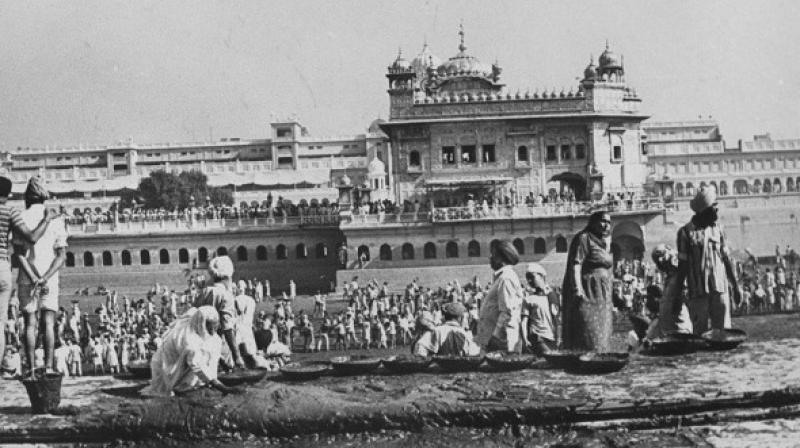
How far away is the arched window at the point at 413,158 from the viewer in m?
49.7

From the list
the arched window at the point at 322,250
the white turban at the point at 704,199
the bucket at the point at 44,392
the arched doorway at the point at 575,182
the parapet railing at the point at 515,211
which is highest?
the arched doorway at the point at 575,182

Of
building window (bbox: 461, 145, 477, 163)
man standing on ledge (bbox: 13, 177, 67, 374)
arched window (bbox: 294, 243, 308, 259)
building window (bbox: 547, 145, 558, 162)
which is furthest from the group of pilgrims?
building window (bbox: 547, 145, 558, 162)

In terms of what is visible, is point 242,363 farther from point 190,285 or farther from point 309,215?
point 309,215

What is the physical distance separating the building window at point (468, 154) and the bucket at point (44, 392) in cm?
4151

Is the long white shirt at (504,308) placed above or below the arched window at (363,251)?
below

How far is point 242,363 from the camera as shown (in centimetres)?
1056

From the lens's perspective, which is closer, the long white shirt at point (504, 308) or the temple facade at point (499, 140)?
the long white shirt at point (504, 308)

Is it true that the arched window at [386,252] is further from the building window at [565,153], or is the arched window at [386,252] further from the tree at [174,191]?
the tree at [174,191]

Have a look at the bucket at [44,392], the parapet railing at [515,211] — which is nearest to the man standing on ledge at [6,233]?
the bucket at [44,392]

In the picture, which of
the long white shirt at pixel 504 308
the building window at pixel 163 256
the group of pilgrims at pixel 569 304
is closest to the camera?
the group of pilgrims at pixel 569 304

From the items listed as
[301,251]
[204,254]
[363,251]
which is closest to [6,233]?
[363,251]

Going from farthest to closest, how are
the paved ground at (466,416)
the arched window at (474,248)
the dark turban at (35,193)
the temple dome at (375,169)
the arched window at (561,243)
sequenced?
the temple dome at (375,169) → the arched window at (474,248) → the arched window at (561,243) → the dark turban at (35,193) → the paved ground at (466,416)

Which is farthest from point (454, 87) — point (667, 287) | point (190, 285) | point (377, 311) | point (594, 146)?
point (667, 287)

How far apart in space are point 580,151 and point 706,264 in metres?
39.0
